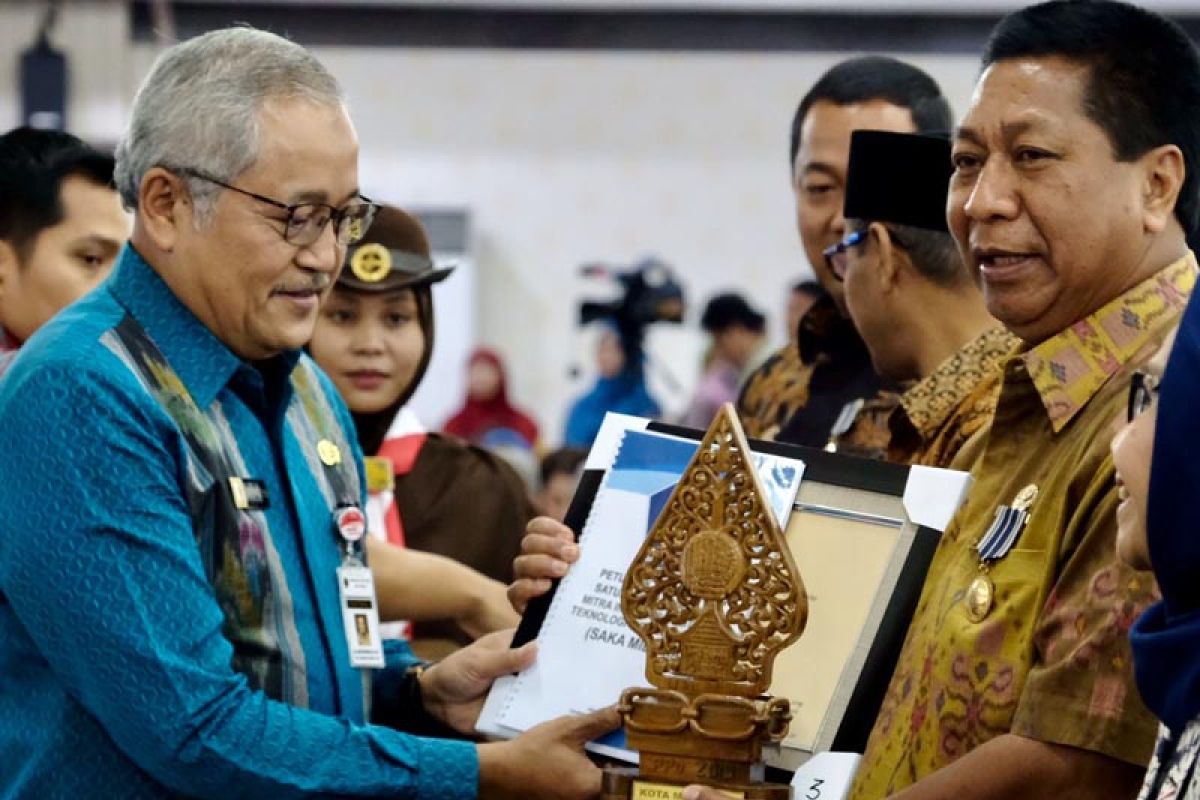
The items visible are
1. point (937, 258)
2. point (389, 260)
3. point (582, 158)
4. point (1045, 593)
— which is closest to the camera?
point (1045, 593)

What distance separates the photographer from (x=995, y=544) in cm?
206

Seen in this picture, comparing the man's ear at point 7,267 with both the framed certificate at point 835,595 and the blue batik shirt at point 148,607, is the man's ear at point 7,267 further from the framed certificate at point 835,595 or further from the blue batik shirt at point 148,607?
the framed certificate at point 835,595

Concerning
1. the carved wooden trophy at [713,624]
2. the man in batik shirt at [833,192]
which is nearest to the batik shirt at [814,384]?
the man in batik shirt at [833,192]

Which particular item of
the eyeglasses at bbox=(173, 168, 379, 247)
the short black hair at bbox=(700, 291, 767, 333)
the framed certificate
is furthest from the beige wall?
the framed certificate

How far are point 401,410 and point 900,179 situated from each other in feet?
4.09

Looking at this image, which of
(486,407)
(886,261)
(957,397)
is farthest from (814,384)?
(486,407)

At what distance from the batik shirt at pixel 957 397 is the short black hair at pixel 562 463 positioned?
364 cm

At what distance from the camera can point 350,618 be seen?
247cm

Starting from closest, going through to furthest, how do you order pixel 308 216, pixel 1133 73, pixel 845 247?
1. pixel 1133 73
2. pixel 308 216
3. pixel 845 247

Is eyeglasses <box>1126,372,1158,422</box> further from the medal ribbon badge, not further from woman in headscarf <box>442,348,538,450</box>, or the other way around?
woman in headscarf <box>442,348,538,450</box>

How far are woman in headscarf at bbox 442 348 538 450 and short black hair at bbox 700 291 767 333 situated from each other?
3.68 feet

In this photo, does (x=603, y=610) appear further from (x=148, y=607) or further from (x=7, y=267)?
(x=7, y=267)

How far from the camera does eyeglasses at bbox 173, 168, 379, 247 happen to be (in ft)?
7.52

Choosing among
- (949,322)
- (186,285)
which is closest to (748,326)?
(949,322)
